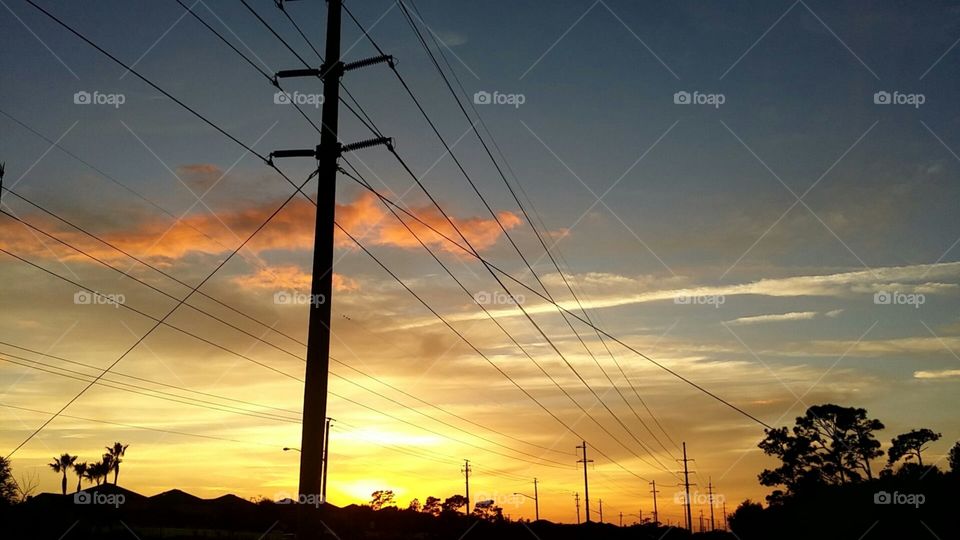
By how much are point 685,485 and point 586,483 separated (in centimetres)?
2290

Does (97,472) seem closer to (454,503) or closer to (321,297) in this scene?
(454,503)

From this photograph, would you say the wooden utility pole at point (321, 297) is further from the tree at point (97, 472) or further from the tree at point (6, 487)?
the tree at point (97, 472)

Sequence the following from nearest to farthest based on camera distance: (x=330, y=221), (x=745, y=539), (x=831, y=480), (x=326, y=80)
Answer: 1. (x=330, y=221)
2. (x=326, y=80)
3. (x=745, y=539)
4. (x=831, y=480)

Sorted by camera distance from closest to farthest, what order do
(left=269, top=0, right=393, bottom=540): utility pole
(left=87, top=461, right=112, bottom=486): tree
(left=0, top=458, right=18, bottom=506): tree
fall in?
(left=269, top=0, right=393, bottom=540): utility pole
(left=0, top=458, right=18, bottom=506): tree
(left=87, top=461, right=112, bottom=486): tree

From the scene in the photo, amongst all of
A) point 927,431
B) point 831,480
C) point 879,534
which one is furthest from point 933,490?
point 927,431

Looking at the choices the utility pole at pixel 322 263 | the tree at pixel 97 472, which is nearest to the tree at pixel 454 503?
the tree at pixel 97 472

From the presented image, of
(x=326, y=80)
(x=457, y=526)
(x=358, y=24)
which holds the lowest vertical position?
(x=457, y=526)

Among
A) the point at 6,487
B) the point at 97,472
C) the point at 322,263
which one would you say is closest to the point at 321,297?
the point at 322,263

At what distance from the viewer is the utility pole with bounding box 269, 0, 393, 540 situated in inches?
598

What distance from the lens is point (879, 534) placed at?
43.9 meters

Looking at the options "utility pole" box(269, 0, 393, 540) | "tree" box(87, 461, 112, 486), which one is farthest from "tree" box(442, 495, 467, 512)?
"utility pole" box(269, 0, 393, 540)

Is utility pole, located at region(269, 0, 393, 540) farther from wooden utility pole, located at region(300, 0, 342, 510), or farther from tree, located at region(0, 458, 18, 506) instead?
tree, located at region(0, 458, 18, 506)

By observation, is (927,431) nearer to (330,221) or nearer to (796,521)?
(796,521)

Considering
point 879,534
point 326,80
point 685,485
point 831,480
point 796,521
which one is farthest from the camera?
point 685,485
